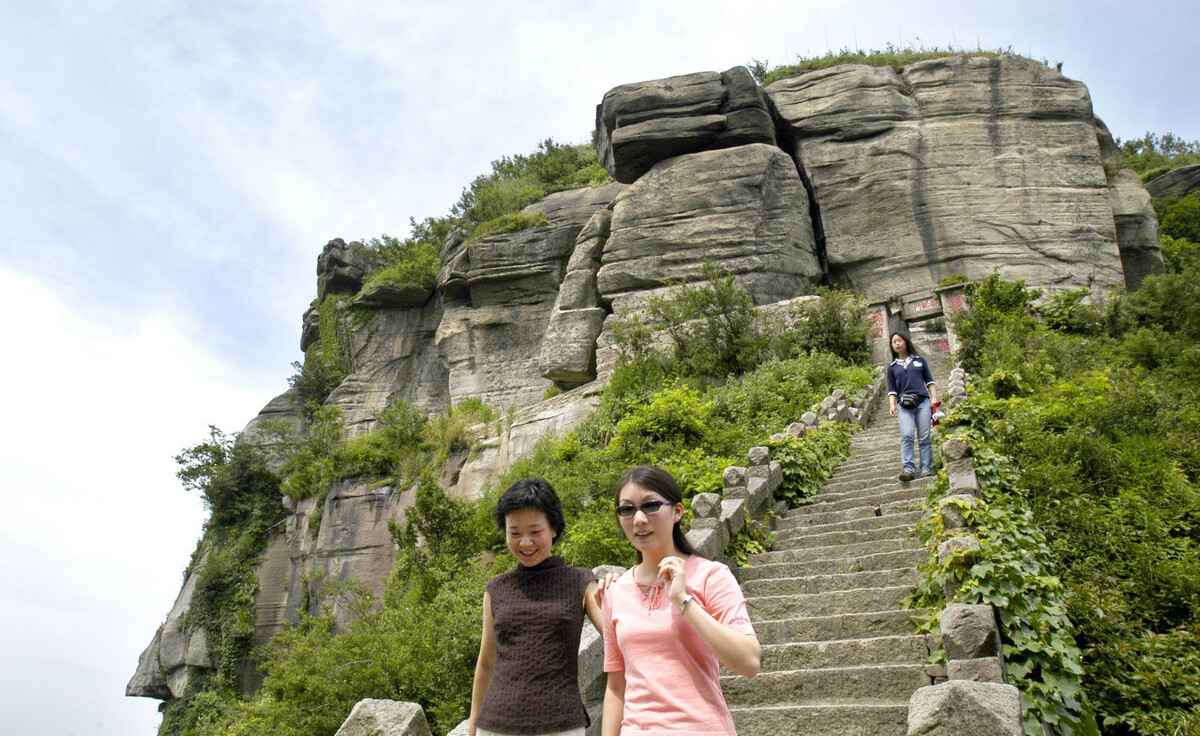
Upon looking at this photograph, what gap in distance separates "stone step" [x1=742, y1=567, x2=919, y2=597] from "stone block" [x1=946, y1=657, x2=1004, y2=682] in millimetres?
1920

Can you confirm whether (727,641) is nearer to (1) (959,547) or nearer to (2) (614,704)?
(2) (614,704)

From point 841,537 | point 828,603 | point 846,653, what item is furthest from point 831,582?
point 846,653

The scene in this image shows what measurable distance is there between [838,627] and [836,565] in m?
1.27

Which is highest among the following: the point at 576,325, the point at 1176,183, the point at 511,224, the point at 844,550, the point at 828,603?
the point at 511,224

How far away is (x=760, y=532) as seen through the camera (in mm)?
8648

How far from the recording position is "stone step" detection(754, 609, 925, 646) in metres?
6.21

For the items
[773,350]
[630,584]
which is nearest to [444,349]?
[773,350]

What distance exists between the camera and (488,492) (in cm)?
1981

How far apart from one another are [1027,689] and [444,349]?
2594 cm

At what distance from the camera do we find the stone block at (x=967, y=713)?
364 centimetres

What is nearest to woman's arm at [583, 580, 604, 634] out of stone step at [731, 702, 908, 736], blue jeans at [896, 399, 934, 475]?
stone step at [731, 702, 908, 736]

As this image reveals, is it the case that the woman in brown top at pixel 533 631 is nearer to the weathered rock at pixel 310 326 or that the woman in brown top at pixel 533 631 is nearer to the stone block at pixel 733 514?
the stone block at pixel 733 514

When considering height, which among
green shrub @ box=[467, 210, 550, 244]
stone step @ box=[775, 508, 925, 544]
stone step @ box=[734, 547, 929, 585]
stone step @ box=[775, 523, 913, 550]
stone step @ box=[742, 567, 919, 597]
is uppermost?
green shrub @ box=[467, 210, 550, 244]

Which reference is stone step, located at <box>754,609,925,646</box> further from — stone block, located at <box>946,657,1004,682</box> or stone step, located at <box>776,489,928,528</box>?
stone step, located at <box>776,489,928,528</box>
